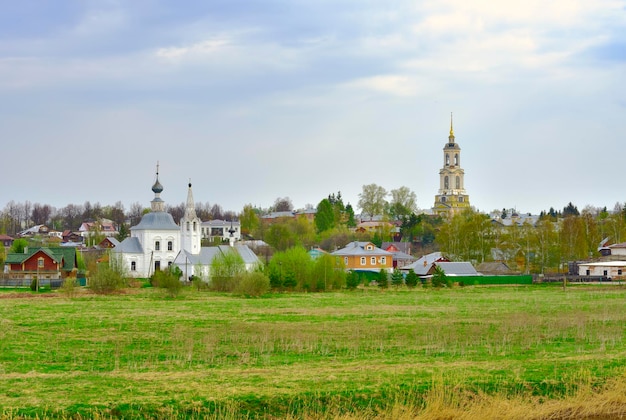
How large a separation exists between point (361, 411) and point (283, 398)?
1.58 metres

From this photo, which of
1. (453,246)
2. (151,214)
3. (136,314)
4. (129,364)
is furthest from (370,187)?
(129,364)

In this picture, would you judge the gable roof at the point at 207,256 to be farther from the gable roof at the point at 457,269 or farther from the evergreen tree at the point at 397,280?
the gable roof at the point at 457,269

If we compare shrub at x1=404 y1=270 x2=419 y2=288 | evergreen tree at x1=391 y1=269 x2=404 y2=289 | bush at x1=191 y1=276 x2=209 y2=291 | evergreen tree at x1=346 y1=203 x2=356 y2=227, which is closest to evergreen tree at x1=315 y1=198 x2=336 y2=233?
evergreen tree at x1=346 y1=203 x2=356 y2=227

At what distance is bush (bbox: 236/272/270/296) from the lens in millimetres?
52562

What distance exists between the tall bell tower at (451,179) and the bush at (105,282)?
11317 centimetres

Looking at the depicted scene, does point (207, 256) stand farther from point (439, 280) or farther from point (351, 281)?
point (439, 280)

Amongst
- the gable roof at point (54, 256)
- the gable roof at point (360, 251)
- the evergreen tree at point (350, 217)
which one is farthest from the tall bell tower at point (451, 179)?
the gable roof at point (54, 256)

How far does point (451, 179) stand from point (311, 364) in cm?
14656

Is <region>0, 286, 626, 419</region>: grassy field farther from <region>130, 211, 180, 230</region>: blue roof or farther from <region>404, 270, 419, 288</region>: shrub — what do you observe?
<region>130, 211, 180, 230</region>: blue roof

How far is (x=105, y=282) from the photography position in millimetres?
52250

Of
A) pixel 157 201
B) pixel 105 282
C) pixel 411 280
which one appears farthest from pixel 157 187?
pixel 105 282

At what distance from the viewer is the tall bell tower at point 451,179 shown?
164250 mm

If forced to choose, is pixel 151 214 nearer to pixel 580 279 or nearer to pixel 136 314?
pixel 580 279

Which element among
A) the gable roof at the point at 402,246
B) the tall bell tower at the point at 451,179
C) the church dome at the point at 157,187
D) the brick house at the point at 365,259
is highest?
the tall bell tower at the point at 451,179
